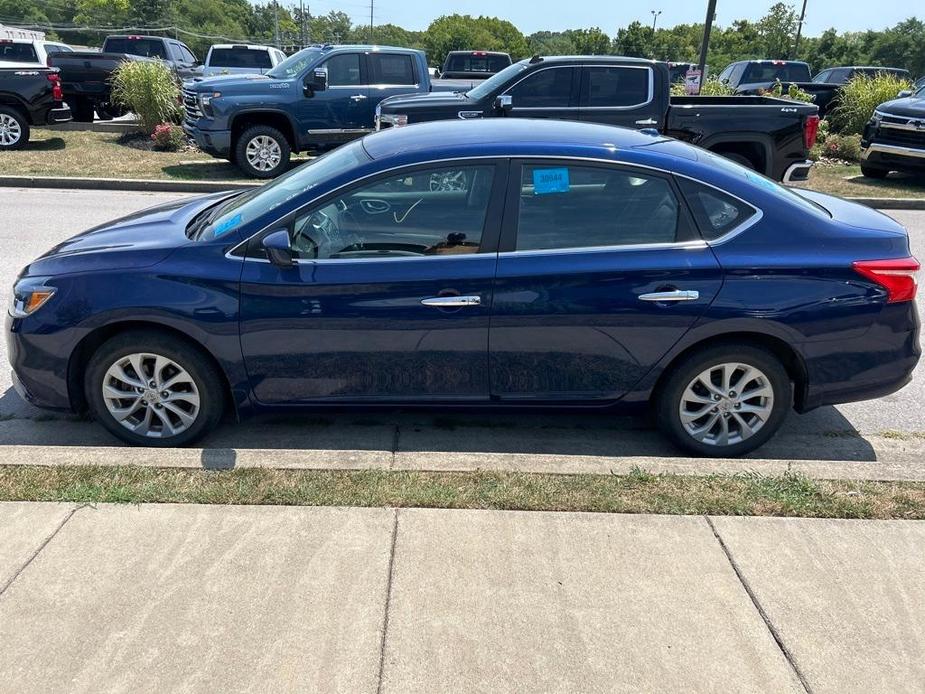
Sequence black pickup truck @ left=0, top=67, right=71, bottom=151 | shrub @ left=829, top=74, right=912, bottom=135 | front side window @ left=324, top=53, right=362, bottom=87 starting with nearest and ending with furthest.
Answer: front side window @ left=324, top=53, right=362, bottom=87, black pickup truck @ left=0, top=67, right=71, bottom=151, shrub @ left=829, top=74, right=912, bottom=135

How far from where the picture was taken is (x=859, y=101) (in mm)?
17250

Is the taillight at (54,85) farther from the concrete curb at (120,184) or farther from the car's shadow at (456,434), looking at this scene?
the car's shadow at (456,434)

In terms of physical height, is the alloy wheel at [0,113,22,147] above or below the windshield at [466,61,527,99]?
below

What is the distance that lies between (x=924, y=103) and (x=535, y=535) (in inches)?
521

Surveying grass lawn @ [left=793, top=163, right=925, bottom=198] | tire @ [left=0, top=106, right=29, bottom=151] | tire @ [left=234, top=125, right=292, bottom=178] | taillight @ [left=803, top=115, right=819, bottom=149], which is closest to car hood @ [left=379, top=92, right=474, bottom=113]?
tire @ [left=234, top=125, right=292, bottom=178]

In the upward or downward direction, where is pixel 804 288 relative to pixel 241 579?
upward

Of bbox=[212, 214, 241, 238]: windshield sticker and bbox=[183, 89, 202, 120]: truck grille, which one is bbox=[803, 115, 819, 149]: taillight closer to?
bbox=[212, 214, 241, 238]: windshield sticker

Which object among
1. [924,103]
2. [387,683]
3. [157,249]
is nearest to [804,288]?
[387,683]

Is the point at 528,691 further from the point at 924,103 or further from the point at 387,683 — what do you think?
the point at 924,103

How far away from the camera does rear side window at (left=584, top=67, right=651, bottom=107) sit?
34.3ft

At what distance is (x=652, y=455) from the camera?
443 cm

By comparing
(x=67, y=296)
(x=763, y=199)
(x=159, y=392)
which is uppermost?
(x=763, y=199)

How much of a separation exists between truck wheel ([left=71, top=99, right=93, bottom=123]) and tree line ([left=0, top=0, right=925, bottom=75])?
5120 cm

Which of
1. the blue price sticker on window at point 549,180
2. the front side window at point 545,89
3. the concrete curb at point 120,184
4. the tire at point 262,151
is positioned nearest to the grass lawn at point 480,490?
the blue price sticker on window at point 549,180
